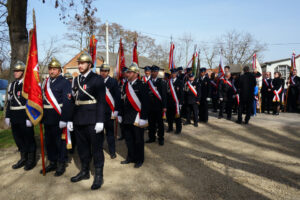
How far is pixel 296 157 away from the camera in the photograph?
5059 millimetres

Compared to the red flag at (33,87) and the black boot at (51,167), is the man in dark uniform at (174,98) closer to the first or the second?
the black boot at (51,167)

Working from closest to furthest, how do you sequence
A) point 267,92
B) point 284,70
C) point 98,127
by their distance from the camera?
point 98,127 → point 267,92 → point 284,70

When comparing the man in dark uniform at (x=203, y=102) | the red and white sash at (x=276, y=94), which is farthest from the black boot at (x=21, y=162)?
the red and white sash at (x=276, y=94)

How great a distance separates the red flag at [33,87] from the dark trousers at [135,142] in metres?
1.69

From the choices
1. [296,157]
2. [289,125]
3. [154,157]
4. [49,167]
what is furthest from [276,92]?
[49,167]

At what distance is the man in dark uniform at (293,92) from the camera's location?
39.0 ft

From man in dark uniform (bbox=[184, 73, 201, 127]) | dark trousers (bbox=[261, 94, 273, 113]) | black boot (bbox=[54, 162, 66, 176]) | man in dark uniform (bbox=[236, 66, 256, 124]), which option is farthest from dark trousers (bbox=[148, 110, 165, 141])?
dark trousers (bbox=[261, 94, 273, 113])

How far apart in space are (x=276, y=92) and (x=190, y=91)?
17.5ft

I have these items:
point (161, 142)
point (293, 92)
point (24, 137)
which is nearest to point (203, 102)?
point (161, 142)

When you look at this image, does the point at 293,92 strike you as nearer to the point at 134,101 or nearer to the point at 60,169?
the point at 134,101

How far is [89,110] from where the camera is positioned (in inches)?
150

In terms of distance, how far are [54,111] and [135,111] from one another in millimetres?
1537

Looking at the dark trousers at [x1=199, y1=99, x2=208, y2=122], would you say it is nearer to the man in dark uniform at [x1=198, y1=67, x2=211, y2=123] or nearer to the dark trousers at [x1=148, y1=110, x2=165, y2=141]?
the man in dark uniform at [x1=198, y1=67, x2=211, y2=123]

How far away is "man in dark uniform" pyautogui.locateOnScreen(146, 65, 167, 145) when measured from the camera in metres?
6.32
